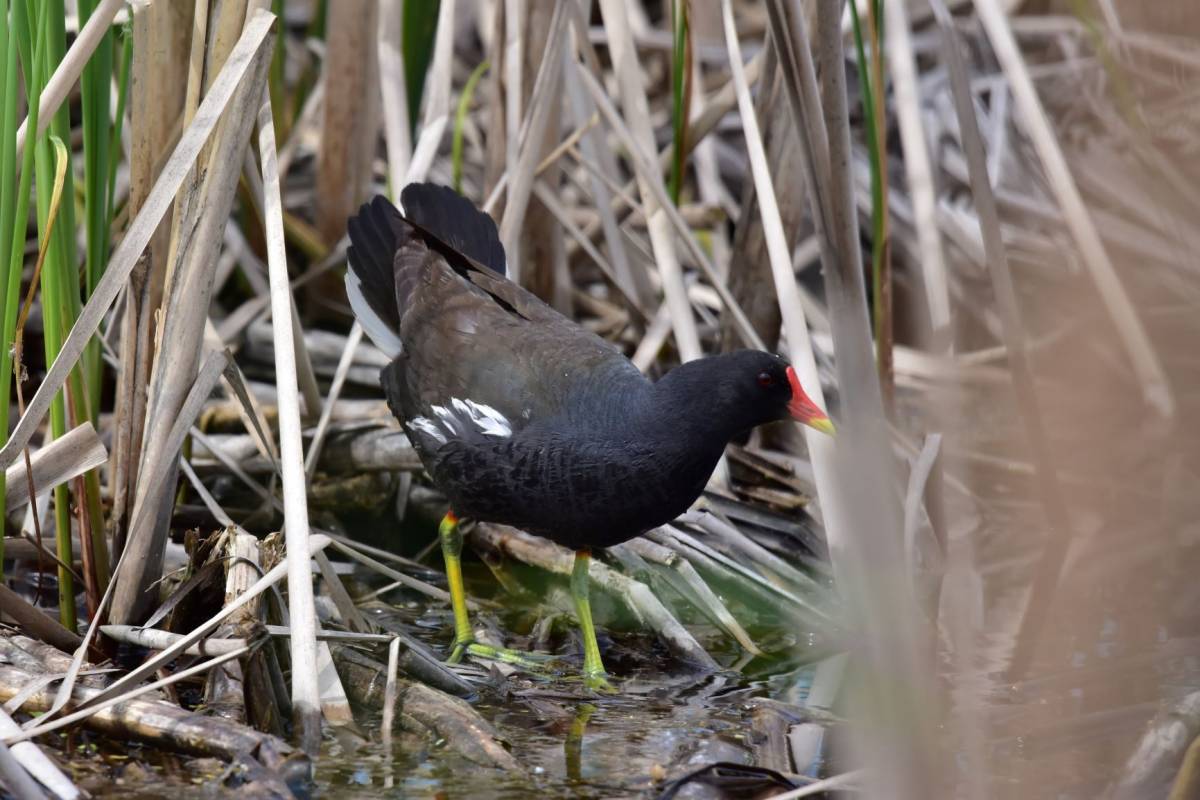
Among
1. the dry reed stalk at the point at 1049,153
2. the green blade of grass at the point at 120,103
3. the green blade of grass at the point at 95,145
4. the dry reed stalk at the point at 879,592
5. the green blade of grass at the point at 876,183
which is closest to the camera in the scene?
the dry reed stalk at the point at 879,592

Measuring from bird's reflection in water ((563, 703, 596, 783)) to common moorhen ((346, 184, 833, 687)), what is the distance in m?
0.19

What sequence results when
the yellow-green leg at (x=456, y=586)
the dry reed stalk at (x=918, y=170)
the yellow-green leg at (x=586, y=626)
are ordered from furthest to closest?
the dry reed stalk at (x=918, y=170) → the yellow-green leg at (x=456, y=586) → the yellow-green leg at (x=586, y=626)

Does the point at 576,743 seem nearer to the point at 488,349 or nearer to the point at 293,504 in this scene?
the point at 293,504

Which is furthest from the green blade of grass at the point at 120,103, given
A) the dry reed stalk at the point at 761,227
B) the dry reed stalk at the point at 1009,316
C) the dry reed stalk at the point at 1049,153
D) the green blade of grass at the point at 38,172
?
the dry reed stalk at the point at 1049,153

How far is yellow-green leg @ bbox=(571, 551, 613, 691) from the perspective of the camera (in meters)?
2.82

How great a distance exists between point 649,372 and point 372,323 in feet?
3.14

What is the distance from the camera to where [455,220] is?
3428 millimetres

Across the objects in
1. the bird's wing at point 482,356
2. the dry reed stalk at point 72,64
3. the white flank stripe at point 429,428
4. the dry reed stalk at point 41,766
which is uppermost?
the dry reed stalk at point 72,64

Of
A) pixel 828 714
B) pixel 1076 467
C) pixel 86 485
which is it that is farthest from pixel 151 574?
pixel 1076 467

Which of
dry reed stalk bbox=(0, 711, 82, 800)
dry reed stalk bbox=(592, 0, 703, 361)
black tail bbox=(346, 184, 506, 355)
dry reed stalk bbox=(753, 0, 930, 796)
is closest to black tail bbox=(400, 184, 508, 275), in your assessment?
black tail bbox=(346, 184, 506, 355)

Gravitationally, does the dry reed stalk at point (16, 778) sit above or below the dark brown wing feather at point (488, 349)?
below

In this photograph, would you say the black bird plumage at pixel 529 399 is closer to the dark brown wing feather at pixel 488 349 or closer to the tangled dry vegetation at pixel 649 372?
the dark brown wing feather at pixel 488 349

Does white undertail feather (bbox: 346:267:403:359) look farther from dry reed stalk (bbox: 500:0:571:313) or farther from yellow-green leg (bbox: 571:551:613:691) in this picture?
yellow-green leg (bbox: 571:551:613:691)

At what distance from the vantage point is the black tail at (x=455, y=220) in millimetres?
3408
